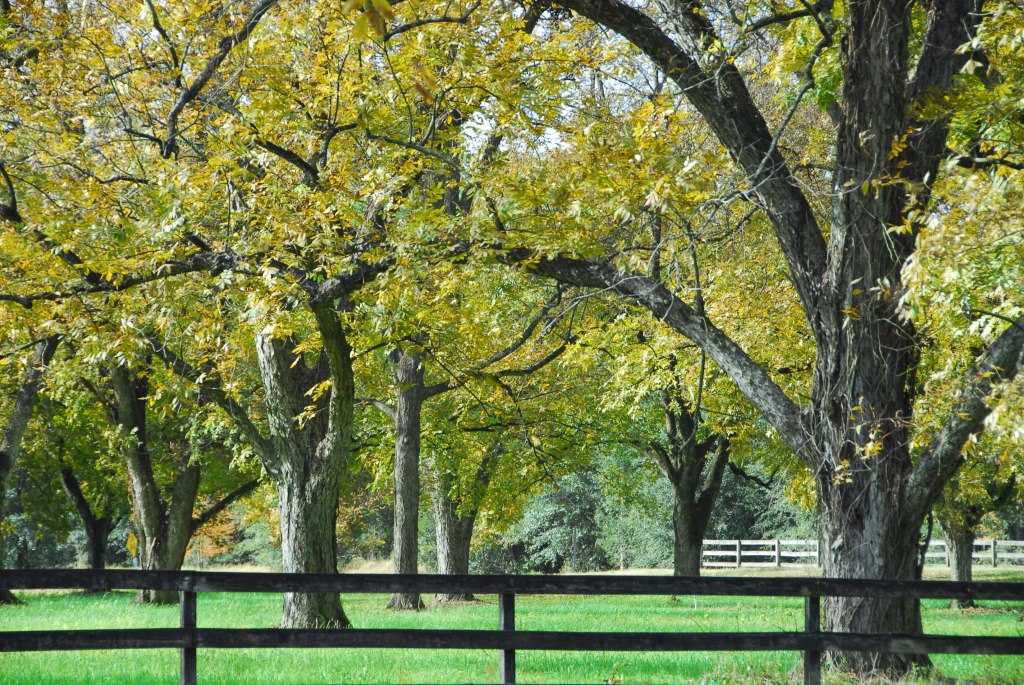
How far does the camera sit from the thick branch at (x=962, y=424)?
10.1 m

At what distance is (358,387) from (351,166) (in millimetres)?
13723

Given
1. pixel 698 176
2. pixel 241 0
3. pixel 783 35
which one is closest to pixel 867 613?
pixel 698 176

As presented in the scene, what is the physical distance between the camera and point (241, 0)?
43.2 feet

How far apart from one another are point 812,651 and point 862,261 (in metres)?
4.10

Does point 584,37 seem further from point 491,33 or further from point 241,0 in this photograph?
point 241,0

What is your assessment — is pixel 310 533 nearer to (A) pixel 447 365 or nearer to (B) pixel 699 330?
(A) pixel 447 365

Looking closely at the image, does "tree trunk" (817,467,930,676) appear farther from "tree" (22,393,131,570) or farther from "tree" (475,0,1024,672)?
"tree" (22,393,131,570)

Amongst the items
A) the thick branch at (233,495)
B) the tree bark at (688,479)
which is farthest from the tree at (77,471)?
the tree bark at (688,479)

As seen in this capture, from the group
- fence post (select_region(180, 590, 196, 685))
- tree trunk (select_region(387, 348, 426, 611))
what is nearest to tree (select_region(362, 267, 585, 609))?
tree trunk (select_region(387, 348, 426, 611))

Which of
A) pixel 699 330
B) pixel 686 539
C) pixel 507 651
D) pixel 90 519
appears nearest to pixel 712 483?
pixel 686 539

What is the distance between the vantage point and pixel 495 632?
7.88m

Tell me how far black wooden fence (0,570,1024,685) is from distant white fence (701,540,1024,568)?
36245mm

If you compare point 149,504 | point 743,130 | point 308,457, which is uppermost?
point 743,130

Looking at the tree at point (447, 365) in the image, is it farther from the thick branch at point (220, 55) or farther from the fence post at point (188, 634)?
the fence post at point (188, 634)
